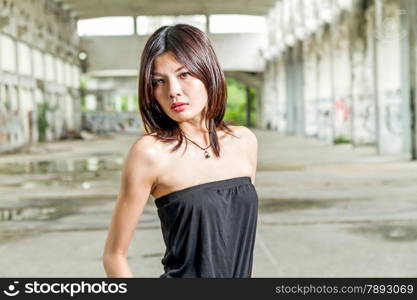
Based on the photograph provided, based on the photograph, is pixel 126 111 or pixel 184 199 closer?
pixel 184 199

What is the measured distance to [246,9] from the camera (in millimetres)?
51719

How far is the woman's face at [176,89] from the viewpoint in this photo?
209 centimetres

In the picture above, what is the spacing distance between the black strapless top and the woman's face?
22 centimetres

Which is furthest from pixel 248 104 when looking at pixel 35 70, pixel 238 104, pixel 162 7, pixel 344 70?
pixel 344 70

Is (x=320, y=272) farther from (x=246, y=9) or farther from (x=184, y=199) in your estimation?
(x=246, y=9)

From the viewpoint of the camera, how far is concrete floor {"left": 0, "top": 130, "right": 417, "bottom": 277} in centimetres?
695

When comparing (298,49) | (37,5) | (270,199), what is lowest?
(270,199)

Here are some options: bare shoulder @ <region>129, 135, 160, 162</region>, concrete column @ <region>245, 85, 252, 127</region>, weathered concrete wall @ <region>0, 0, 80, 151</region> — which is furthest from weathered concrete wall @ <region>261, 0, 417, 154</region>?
bare shoulder @ <region>129, 135, 160, 162</region>

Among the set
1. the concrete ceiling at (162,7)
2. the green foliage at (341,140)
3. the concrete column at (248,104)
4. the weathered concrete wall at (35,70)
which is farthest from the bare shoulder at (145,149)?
the concrete column at (248,104)

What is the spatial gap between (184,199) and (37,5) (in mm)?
40593

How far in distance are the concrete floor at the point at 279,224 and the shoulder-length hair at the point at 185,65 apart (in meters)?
4.42

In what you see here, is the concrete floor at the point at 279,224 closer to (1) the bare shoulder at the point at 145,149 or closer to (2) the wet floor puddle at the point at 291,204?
(2) the wet floor puddle at the point at 291,204

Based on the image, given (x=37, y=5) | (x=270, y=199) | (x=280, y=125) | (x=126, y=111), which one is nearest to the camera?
(x=270, y=199)

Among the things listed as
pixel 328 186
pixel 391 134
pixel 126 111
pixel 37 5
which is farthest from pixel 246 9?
pixel 328 186
